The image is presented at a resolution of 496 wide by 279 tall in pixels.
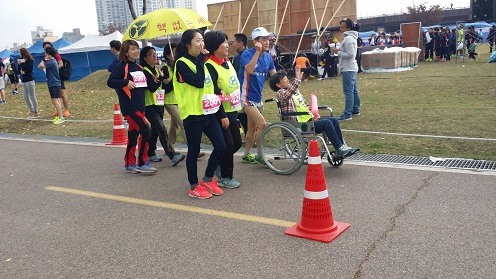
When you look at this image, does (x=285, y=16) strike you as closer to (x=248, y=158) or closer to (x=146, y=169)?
(x=248, y=158)

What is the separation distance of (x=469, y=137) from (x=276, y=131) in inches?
119

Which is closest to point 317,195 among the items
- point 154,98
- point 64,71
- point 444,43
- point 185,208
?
point 185,208

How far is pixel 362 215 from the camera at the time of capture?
4.58 metres

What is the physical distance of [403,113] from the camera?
9867mm

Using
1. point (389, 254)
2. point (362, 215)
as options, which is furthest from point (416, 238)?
point (362, 215)

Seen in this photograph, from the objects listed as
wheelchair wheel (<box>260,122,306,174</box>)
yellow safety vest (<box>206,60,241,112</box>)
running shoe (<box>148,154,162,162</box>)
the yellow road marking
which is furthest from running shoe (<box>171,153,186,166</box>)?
yellow safety vest (<box>206,60,241,112</box>)

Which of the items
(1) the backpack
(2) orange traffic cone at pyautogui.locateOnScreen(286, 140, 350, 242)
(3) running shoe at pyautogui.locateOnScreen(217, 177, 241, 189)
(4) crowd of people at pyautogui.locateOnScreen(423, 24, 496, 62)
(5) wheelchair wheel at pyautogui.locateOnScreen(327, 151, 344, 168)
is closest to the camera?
(2) orange traffic cone at pyautogui.locateOnScreen(286, 140, 350, 242)

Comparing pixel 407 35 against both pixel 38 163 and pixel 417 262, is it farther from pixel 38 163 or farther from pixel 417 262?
pixel 417 262

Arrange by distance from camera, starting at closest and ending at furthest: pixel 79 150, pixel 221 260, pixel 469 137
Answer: pixel 221 260 → pixel 469 137 → pixel 79 150

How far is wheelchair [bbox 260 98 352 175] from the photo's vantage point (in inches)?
237

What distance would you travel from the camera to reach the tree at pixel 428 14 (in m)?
74.9

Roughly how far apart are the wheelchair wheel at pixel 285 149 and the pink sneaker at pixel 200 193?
46.0 inches

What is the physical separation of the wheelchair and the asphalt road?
0.60ft

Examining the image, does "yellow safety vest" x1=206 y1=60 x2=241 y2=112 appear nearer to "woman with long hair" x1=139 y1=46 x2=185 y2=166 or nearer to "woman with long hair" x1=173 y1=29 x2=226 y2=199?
"woman with long hair" x1=173 y1=29 x2=226 y2=199
